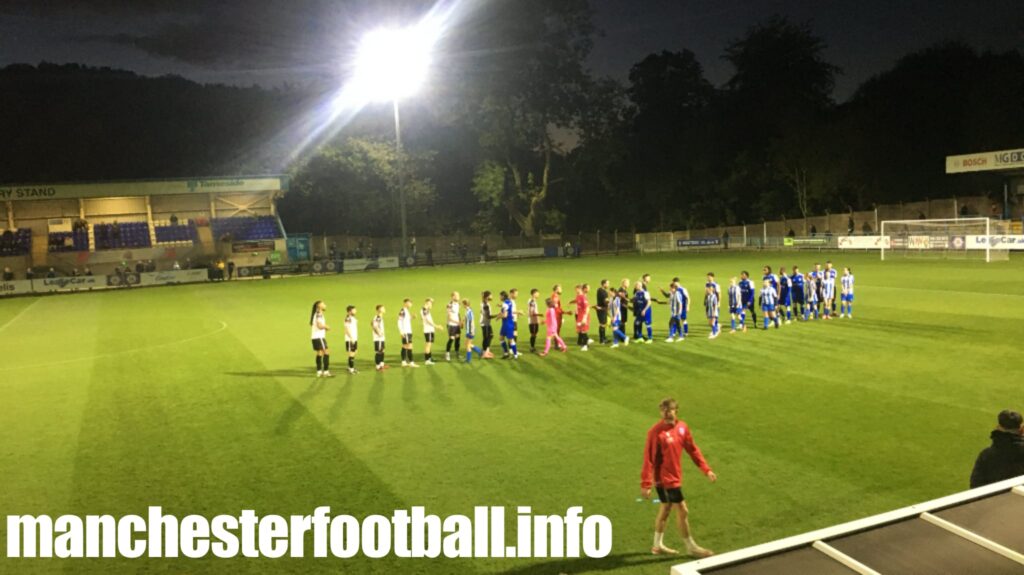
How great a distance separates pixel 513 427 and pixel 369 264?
44262mm

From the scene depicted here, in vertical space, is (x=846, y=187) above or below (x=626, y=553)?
above

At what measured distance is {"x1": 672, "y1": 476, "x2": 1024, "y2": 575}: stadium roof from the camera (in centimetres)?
338

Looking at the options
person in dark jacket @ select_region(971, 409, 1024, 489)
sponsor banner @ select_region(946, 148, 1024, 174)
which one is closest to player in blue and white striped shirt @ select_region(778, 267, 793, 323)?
person in dark jacket @ select_region(971, 409, 1024, 489)

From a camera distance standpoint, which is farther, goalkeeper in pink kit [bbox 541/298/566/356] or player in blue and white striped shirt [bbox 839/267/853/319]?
player in blue and white striped shirt [bbox 839/267/853/319]

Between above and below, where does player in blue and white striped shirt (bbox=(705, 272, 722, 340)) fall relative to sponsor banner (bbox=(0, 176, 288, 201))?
below

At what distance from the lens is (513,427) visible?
36.0ft

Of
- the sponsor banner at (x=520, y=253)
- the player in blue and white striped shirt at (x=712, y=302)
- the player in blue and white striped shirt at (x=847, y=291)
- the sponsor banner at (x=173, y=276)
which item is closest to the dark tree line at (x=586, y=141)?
the sponsor banner at (x=520, y=253)

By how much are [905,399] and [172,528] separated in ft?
36.7

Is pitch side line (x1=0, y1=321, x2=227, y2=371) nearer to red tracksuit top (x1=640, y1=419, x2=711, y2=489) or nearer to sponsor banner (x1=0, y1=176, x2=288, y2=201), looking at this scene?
red tracksuit top (x1=640, y1=419, x2=711, y2=489)

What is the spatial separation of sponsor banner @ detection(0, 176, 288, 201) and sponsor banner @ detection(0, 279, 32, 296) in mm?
8135

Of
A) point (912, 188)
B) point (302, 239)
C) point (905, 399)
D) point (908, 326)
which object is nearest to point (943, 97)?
point (912, 188)

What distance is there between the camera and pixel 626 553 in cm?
677

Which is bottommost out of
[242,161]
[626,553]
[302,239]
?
[626,553]

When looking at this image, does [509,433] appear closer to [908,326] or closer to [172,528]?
[172,528]
